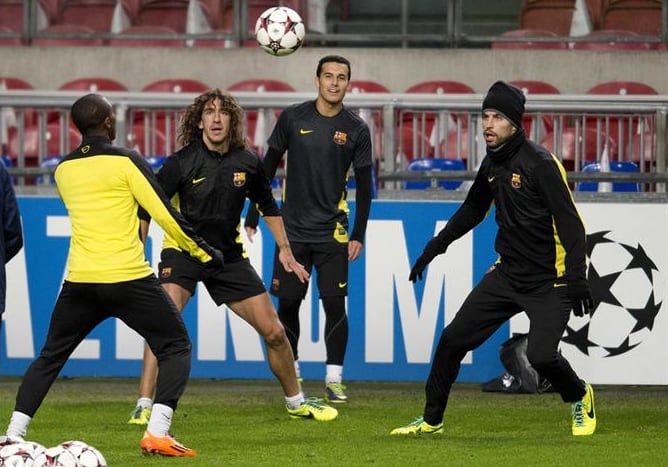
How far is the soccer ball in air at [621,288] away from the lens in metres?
11.5

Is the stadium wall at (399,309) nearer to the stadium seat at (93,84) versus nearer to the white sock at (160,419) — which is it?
the white sock at (160,419)

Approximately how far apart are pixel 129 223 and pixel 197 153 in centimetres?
167

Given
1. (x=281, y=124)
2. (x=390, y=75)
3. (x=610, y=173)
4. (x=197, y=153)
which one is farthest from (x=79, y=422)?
(x=390, y=75)

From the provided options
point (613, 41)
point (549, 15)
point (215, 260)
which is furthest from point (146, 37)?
point (215, 260)

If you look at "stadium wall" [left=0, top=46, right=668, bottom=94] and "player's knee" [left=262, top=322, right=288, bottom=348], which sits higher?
"stadium wall" [left=0, top=46, right=668, bottom=94]

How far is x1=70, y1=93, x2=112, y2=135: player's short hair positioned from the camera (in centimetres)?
773

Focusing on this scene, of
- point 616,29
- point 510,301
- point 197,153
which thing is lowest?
point 510,301

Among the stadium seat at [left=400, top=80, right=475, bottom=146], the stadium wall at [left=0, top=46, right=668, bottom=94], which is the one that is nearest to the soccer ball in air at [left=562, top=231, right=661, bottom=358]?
the stadium seat at [left=400, top=80, right=475, bottom=146]

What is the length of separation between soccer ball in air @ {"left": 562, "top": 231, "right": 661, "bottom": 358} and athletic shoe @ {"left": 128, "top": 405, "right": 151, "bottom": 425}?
3605mm

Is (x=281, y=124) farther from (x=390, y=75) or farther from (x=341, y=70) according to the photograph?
(x=390, y=75)

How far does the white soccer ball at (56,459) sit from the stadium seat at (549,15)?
11047mm

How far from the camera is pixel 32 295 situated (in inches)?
474

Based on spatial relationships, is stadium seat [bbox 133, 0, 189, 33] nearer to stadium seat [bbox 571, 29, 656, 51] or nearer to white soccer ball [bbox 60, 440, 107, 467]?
stadium seat [bbox 571, 29, 656, 51]

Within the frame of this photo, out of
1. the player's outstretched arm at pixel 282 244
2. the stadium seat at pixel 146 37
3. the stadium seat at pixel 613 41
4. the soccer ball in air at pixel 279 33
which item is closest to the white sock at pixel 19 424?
the player's outstretched arm at pixel 282 244
